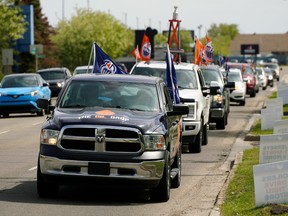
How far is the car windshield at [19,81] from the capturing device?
37.8 meters

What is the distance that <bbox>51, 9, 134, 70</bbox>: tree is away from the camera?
100m

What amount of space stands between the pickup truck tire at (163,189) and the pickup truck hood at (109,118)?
527 mm

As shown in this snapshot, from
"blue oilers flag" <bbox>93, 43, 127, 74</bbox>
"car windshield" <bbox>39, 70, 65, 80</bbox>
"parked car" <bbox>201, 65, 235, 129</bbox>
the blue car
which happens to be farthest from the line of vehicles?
"car windshield" <bbox>39, 70, 65, 80</bbox>

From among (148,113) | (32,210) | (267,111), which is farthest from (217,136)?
(32,210)

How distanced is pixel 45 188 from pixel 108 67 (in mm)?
8570

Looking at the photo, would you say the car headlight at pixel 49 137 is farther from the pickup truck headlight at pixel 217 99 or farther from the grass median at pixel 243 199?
the pickup truck headlight at pixel 217 99

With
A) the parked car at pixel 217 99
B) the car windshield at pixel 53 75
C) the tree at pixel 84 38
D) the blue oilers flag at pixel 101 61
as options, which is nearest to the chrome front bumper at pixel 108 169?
the blue oilers flag at pixel 101 61

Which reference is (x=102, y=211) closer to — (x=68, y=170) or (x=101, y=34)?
(x=68, y=170)

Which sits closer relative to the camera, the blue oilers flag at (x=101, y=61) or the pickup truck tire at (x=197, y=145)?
the pickup truck tire at (x=197, y=145)

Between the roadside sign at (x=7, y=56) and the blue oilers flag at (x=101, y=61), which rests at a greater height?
the blue oilers flag at (x=101, y=61)

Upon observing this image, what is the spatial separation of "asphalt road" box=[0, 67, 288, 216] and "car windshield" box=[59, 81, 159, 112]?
127 centimetres

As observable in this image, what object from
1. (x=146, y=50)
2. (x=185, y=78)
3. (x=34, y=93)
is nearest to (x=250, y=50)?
(x=34, y=93)

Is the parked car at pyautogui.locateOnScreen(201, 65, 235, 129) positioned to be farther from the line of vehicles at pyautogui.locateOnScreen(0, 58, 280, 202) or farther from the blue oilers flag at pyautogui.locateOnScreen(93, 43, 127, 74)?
the line of vehicles at pyautogui.locateOnScreen(0, 58, 280, 202)

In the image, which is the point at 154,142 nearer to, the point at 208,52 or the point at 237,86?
the point at 208,52
